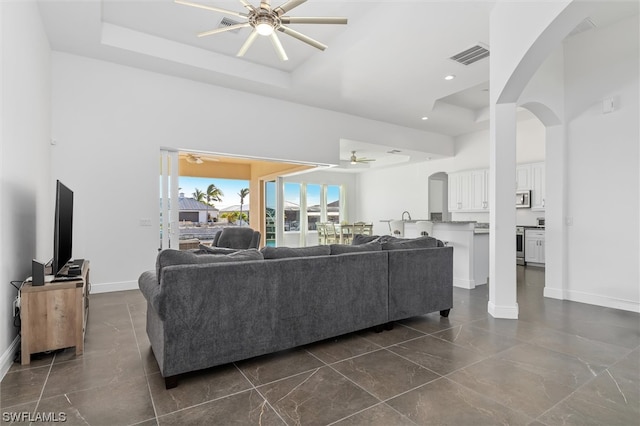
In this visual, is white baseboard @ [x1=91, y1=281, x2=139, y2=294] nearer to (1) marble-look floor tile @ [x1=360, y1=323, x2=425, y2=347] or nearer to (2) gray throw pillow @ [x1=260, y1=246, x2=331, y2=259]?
(2) gray throw pillow @ [x1=260, y1=246, x2=331, y2=259]

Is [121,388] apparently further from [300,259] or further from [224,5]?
[224,5]

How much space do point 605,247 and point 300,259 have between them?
4077mm

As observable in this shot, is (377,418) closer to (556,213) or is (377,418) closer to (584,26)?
(556,213)

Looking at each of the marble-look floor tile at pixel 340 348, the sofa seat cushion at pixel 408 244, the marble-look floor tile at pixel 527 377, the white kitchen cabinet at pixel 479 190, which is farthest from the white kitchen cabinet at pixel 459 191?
the marble-look floor tile at pixel 340 348

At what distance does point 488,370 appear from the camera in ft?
7.78

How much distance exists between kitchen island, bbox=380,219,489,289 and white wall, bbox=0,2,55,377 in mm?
5351

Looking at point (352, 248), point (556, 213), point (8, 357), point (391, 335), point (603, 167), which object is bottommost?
point (391, 335)

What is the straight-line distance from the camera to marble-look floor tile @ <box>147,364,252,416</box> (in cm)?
195

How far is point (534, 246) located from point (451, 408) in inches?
258

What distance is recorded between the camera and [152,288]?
A: 91.1 inches

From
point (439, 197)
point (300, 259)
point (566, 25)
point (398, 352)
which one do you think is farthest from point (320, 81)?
point (439, 197)

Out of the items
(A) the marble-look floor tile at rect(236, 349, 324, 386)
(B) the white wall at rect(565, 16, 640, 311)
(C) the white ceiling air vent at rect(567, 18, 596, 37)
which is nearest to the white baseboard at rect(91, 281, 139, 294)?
(A) the marble-look floor tile at rect(236, 349, 324, 386)

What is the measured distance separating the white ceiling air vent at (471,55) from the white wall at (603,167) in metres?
1.19

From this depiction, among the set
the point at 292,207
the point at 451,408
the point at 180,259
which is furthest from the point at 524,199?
the point at 180,259
